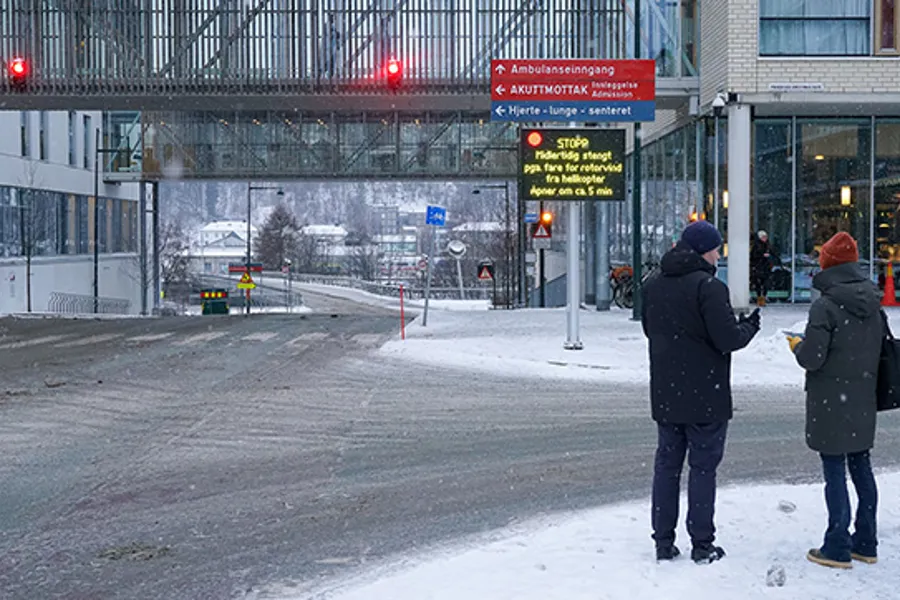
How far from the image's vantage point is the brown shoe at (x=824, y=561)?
6.15 m

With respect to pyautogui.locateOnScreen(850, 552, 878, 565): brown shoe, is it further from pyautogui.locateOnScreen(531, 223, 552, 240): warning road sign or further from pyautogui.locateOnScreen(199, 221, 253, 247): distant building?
pyautogui.locateOnScreen(199, 221, 253, 247): distant building

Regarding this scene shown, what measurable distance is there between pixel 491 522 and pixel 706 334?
82.4 inches

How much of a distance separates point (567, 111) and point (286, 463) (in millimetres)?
10075

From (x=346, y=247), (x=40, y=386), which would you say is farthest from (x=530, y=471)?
(x=346, y=247)

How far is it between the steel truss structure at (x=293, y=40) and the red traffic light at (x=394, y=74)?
157 cm

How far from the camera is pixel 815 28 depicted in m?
24.4

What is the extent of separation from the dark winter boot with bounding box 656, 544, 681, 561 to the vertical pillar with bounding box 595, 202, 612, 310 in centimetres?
2222

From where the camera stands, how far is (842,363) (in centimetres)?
615

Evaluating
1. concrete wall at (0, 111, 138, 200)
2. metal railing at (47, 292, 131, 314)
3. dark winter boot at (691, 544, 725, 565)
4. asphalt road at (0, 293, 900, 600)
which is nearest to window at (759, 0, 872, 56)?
asphalt road at (0, 293, 900, 600)

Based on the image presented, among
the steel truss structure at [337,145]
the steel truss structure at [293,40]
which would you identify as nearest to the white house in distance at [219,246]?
the steel truss structure at [337,145]

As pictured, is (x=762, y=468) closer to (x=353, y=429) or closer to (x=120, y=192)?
(x=353, y=429)

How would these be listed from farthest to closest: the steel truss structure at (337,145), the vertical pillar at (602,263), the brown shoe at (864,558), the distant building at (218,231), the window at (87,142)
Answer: the distant building at (218,231), the window at (87,142), the steel truss structure at (337,145), the vertical pillar at (602,263), the brown shoe at (864,558)

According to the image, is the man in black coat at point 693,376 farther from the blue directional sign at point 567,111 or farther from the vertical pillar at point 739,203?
the vertical pillar at point 739,203

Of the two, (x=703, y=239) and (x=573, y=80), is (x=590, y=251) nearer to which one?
(x=573, y=80)
